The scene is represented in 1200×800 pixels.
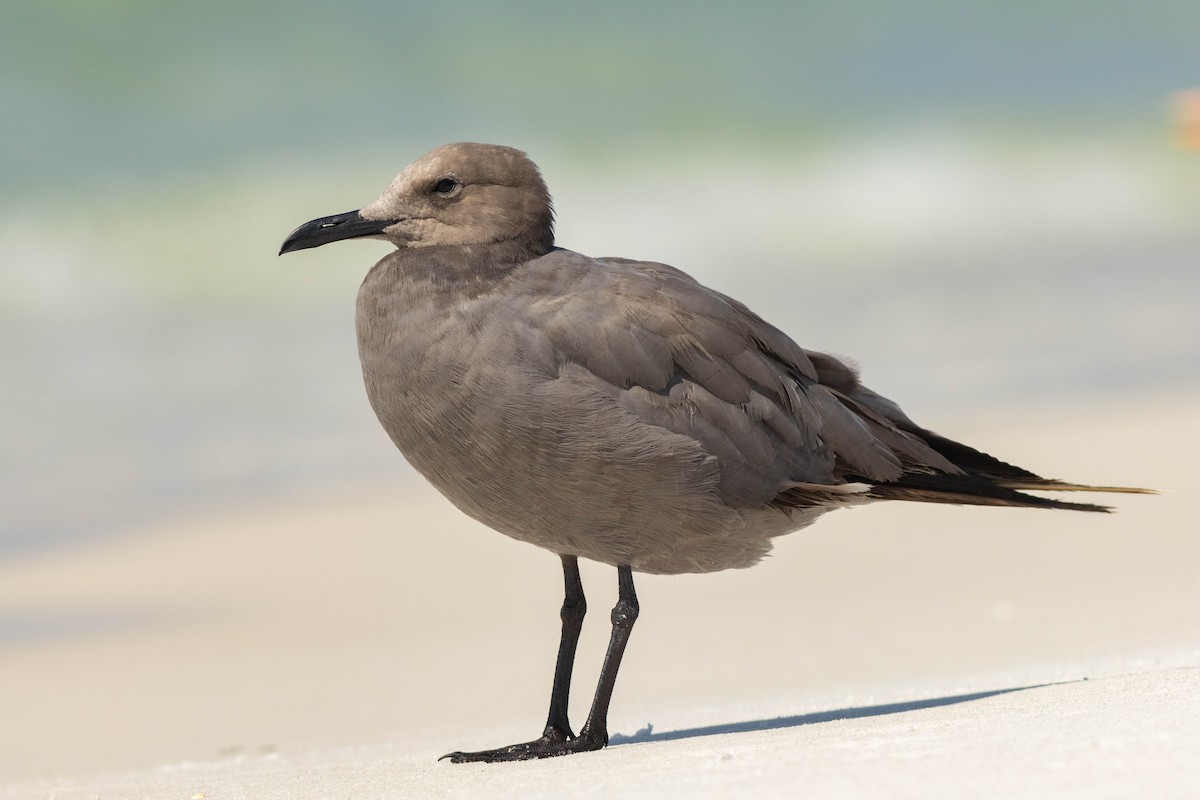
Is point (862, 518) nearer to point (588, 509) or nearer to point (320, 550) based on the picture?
point (320, 550)

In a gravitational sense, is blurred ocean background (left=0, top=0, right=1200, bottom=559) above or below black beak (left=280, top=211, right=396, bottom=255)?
above

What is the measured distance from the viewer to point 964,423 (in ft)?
42.1

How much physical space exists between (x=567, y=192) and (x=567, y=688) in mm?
14926

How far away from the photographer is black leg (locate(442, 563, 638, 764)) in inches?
216

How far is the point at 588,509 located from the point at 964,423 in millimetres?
8036

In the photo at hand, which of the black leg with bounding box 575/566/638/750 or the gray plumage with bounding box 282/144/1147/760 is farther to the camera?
the black leg with bounding box 575/566/638/750

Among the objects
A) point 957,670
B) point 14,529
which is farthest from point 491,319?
point 14,529

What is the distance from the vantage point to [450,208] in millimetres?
5832

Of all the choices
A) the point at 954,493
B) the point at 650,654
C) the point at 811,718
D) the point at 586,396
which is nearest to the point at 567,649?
the point at 811,718

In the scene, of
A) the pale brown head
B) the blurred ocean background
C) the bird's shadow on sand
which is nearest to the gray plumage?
the pale brown head

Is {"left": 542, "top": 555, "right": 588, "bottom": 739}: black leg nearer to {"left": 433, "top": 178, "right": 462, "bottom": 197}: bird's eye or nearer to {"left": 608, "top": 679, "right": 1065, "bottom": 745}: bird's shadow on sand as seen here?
{"left": 608, "top": 679, "right": 1065, "bottom": 745}: bird's shadow on sand

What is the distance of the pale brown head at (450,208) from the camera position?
580 cm

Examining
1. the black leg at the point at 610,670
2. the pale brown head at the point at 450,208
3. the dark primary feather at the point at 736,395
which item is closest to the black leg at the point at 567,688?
the black leg at the point at 610,670

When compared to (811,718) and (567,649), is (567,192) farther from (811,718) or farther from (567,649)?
(811,718)
